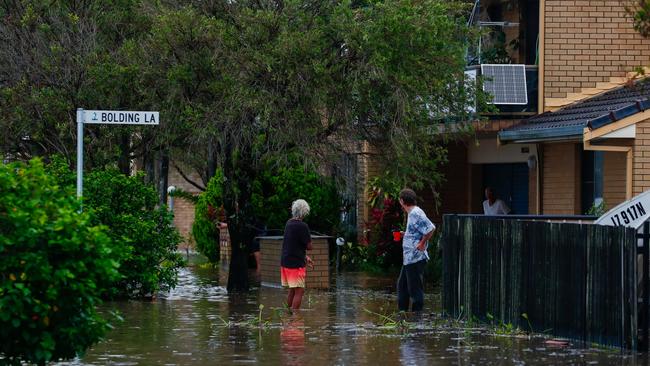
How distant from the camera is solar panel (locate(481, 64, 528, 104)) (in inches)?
992

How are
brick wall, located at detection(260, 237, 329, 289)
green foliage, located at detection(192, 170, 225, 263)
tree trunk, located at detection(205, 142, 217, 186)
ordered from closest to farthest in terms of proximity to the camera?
1. tree trunk, located at detection(205, 142, 217, 186)
2. brick wall, located at detection(260, 237, 329, 289)
3. green foliage, located at detection(192, 170, 225, 263)

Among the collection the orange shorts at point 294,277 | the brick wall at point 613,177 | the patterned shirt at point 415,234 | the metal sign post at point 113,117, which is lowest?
the orange shorts at point 294,277

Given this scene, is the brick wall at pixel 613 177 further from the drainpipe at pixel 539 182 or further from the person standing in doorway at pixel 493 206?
the person standing in doorway at pixel 493 206

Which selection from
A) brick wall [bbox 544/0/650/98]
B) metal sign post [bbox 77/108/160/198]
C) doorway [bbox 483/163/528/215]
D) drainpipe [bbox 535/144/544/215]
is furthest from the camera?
doorway [bbox 483/163/528/215]

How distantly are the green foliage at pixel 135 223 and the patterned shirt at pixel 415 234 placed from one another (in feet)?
12.5

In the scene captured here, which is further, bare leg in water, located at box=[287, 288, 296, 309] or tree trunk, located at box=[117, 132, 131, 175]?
tree trunk, located at box=[117, 132, 131, 175]

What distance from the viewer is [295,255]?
17.9m

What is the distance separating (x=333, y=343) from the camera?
1421cm

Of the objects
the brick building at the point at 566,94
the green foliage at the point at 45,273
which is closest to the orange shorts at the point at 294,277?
the brick building at the point at 566,94

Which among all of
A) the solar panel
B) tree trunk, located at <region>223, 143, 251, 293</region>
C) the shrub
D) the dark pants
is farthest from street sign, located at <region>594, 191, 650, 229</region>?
the solar panel

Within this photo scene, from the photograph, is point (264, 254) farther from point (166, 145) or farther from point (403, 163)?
point (403, 163)

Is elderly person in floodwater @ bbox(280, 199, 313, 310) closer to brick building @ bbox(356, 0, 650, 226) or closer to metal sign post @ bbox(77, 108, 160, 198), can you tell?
metal sign post @ bbox(77, 108, 160, 198)

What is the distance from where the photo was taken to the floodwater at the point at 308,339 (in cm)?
1281

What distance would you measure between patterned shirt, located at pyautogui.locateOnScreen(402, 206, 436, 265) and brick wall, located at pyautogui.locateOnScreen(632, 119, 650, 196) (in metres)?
5.06
